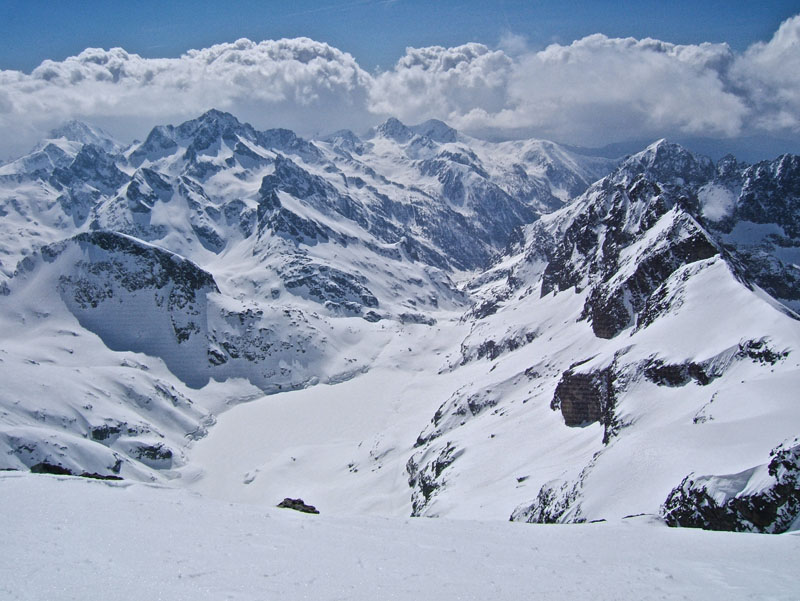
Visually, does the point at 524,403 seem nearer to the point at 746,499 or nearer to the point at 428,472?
the point at 428,472

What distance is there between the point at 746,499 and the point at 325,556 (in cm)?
2580

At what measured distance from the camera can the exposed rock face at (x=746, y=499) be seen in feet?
102

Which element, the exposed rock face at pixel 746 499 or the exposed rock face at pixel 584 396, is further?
the exposed rock face at pixel 584 396

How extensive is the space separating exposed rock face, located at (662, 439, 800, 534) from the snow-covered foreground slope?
6.32m

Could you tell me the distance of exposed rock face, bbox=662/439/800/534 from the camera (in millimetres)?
31094

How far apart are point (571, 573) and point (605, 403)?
46649 mm

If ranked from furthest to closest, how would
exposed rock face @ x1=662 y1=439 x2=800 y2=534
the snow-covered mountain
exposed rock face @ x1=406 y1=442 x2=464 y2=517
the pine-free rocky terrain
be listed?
exposed rock face @ x1=406 y1=442 x2=464 y2=517
the snow-covered mountain
exposed rock face @ x1=662 y1=439 x2=800 y2=534
the pine-free rocky terrain

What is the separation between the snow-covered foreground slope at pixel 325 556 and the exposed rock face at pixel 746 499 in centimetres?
632

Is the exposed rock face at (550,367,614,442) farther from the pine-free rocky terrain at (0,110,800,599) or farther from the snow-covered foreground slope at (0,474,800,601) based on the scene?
the snow-covered foreground slope at (0,474,800,601)

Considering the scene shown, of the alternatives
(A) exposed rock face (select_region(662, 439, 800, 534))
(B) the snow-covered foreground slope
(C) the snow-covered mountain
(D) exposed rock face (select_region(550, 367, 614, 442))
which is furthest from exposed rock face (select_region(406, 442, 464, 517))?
(B) the snow-covered foreground slope

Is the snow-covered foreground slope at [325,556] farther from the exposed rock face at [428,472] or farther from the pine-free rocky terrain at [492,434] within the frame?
the exposed rock face at [428,472]

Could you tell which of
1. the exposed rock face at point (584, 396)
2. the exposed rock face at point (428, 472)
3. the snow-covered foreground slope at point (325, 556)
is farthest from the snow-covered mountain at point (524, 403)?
A: the snow-covered foreground slope at point (325, 556)

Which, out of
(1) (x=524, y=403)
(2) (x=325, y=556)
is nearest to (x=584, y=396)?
(1) (x=524, y=403)

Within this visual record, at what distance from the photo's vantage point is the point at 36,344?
177875mm
